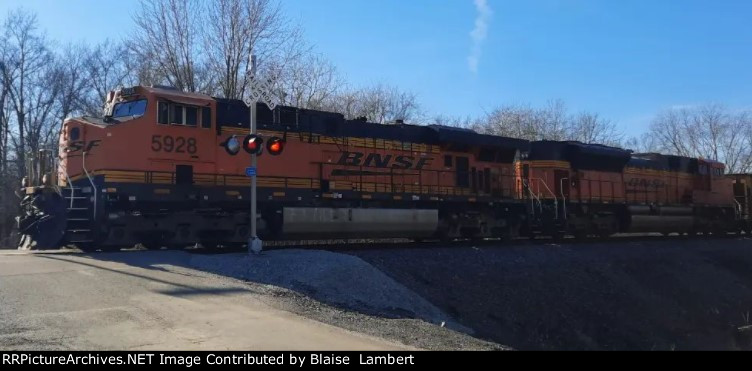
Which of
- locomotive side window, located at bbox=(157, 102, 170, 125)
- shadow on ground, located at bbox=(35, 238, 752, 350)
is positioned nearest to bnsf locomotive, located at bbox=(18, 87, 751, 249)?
locomotive side window, located at bbox=(157, 102, 170, 125)

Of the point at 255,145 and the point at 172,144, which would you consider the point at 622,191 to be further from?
the point at 172,144

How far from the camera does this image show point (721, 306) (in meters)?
16.5

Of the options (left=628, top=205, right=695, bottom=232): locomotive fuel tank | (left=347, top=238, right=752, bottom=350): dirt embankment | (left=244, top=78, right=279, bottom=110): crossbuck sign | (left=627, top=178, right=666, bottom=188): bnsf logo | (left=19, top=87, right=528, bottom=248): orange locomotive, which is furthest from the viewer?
(left=627, top=178, right=666, bottom=188): bnsf logo

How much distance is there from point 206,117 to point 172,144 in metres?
1.06

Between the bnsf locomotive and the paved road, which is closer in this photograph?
the paved road

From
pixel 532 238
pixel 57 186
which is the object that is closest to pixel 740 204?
pixel 532 238

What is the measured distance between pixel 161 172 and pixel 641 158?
71.1 feet

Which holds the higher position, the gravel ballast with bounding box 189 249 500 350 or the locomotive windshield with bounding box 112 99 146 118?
the locomotive windshield with bounding box 112 99 146 118

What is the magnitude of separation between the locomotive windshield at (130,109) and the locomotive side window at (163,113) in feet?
1.06

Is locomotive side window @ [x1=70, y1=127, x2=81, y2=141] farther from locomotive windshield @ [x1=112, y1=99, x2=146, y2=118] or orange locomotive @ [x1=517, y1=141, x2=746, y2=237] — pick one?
orange locomotive @ [x1=517, y1=141, x2=746, y2=237]

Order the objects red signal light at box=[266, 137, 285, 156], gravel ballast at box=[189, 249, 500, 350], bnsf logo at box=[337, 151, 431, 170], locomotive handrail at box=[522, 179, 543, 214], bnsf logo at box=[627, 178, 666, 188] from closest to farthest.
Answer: gravel ballast at box=[189, 249, 500, 350] → red signal light at box=[266, 137, 285, 156] → bnsf logo at box=[337, 151, 431, 170] → locomotive handrail at box=[522, 179, 543, 214] → bnsf logo at box=[627, 178, 666, 188]

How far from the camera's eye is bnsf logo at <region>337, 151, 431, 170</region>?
1697 centimetres

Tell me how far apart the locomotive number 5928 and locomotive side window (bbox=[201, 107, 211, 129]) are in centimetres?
44
